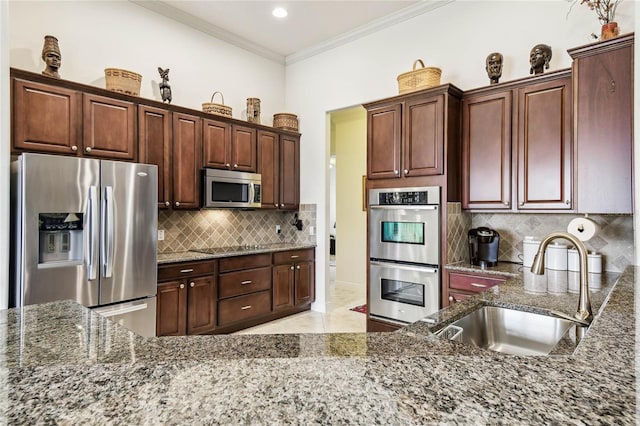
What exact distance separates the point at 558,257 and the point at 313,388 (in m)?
2.77

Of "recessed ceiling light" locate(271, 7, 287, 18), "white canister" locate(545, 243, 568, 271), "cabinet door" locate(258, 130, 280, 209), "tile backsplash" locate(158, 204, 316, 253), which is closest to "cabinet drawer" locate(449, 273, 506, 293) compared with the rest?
"white canister" locate(545, 243, 568, 271)

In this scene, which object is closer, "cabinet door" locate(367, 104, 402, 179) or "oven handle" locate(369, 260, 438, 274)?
"oven handle" locate(369, 260, 438, 274)

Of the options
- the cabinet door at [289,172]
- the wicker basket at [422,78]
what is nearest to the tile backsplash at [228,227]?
the cabinet door at [289,172]

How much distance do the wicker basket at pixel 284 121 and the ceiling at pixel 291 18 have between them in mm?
924

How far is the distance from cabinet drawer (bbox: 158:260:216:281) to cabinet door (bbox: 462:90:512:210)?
258cm

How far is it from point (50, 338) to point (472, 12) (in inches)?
163

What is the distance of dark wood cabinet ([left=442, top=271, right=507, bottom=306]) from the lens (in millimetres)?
2883

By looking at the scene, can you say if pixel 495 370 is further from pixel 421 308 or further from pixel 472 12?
pixel 472 12

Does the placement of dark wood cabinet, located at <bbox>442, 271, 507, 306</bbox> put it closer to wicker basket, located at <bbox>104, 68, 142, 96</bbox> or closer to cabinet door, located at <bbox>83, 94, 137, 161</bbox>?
cabinet door, located at <bbox>83, 94, 137, 161</bbox>

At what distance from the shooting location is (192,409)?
0.54 meters

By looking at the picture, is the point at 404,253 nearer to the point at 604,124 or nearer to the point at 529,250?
the point at 529,250

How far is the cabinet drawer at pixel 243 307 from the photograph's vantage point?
382cm

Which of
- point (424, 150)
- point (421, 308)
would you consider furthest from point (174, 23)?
point (421, 308)

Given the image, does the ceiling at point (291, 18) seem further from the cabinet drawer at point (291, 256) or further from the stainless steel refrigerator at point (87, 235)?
the cabinet drawer at point (291, 256)
